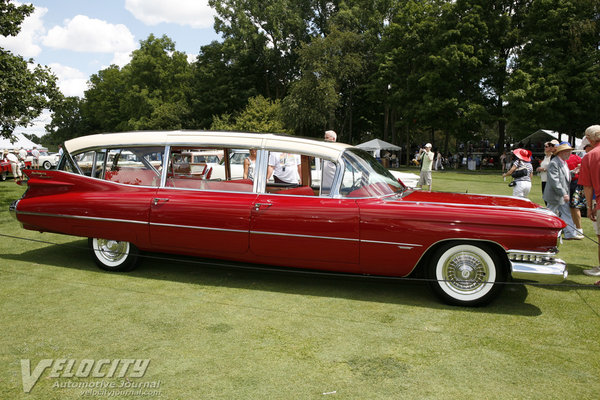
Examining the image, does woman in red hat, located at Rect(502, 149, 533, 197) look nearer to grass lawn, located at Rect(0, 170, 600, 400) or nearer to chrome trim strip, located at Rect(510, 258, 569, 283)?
grass lawn, located at Rect(0, 170, 600, 400)

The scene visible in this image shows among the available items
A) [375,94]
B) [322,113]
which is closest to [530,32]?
[375,94]

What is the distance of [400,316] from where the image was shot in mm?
4672

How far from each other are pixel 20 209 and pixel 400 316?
16.8ft

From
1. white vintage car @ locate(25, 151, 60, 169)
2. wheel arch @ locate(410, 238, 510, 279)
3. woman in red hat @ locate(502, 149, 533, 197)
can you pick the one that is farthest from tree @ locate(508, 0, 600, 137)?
white vintage car @ locate(25, 151, 60, 169)

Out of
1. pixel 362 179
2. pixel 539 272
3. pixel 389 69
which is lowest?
pixel 539 272

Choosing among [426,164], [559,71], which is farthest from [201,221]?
[559,71]

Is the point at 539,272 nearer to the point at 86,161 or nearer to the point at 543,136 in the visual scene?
the point at 86,161

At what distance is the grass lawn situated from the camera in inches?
131

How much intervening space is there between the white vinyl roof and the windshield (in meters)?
0.18

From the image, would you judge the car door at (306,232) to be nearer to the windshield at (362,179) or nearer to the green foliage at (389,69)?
the windshield at (362,179)

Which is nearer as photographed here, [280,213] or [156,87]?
[280,213]

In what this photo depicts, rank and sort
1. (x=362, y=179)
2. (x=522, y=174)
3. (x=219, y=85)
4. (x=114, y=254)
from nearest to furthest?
(x=362, y=179) < (x=114, y=254) < (x=522, y=174) < (x=219, y=85)

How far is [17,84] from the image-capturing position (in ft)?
39.6

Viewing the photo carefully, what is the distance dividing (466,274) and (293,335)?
199cm
